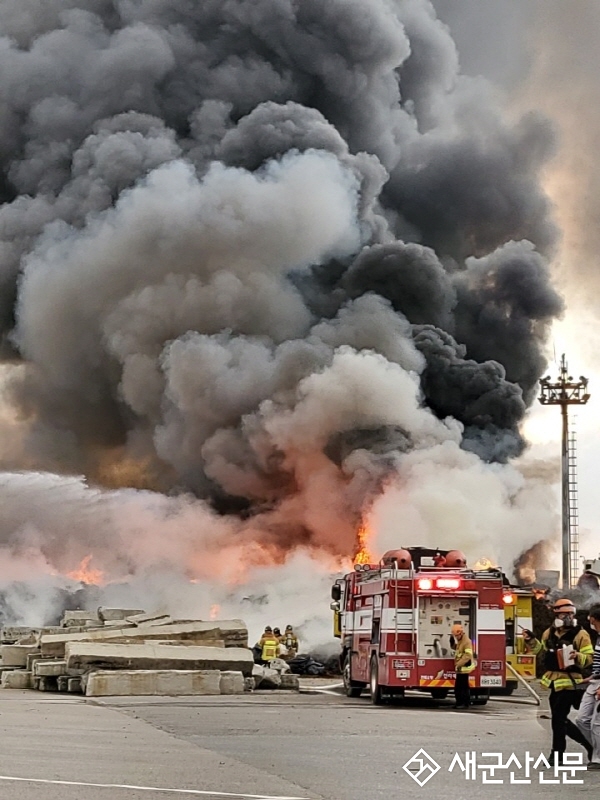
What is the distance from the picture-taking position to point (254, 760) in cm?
1355

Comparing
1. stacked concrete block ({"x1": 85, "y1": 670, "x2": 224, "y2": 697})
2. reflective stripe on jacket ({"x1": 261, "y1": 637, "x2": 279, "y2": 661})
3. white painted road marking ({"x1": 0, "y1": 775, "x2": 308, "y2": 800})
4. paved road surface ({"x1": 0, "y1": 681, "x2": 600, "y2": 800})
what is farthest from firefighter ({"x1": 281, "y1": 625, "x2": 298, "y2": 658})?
white painted road marking ({"x1": 0, "y1": 775, "x2": 308, "y2": 800})

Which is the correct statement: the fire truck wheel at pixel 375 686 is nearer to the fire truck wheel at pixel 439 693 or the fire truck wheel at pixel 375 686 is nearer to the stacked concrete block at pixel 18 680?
the fire truck wheel at pixel 439 693

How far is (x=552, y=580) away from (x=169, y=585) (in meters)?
14.6

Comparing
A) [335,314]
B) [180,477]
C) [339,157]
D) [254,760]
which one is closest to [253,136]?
[339,157]

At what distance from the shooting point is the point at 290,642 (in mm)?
35312

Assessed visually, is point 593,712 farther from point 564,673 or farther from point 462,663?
point 462,663

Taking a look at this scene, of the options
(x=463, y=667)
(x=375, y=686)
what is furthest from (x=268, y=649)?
(x=463, y=667)

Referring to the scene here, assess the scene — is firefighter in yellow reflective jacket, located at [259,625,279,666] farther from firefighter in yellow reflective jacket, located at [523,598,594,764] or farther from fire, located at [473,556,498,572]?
firefighter in yellow reflective jacket, located at [523,598,594,764]

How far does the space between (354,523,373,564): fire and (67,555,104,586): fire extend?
399 inches

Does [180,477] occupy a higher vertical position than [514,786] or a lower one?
higher

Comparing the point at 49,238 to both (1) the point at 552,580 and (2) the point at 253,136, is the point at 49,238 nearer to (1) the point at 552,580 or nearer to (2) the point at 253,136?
(2) the point at 253,136

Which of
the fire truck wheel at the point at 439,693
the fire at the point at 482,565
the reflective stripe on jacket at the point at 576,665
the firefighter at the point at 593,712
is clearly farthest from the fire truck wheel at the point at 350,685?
the firefighter at the point at 593,712

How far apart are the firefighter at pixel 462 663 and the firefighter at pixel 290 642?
39.1 ft

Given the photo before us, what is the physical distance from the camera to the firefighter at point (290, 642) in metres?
34.9
